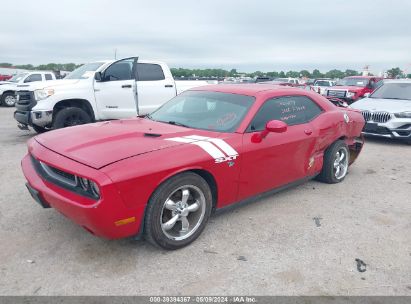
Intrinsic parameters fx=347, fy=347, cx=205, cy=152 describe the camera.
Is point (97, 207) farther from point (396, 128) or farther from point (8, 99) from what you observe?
point (8, 99)

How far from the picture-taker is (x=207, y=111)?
405 centimetres

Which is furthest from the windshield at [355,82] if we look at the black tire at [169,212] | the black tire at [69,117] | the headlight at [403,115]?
the black tire at [169,212]

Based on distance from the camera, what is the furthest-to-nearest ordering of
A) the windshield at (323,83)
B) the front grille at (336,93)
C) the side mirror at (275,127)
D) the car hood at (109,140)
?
the windshield at (323,83) < the front grille at (336,93) < the side mirror at (275,127) < the car hood at (109,140)

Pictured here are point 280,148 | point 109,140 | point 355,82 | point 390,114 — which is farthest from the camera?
point 355,82

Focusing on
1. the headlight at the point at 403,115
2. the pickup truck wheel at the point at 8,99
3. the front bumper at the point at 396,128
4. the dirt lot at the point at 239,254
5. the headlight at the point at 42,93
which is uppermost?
the headlight at the point at 42,93

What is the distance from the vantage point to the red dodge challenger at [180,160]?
2.76 m

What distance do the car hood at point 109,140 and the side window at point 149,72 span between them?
469 cm

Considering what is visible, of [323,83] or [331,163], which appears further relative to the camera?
[323,83]

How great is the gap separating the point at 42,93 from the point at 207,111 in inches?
197

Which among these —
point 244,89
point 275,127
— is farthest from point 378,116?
point 275,127

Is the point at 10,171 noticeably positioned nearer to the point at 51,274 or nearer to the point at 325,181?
the point at 51,274

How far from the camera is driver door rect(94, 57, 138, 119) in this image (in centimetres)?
794

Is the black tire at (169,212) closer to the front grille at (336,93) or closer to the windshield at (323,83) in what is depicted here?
the front grille at (336,93)

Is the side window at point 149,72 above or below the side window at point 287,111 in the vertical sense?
above
